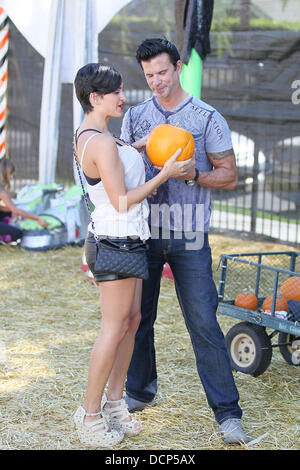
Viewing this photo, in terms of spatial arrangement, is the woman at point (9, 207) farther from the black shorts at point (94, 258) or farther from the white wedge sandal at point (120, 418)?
the black shorts at point (94, 258)

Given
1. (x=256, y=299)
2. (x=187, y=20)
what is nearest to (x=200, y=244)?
(x=256, y=299)

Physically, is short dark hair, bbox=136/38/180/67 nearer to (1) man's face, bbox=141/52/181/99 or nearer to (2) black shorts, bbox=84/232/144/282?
(1) man's face, bbox=141/52/181/99

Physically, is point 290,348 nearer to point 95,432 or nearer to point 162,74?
point 95,432

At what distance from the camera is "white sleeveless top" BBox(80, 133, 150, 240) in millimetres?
3477

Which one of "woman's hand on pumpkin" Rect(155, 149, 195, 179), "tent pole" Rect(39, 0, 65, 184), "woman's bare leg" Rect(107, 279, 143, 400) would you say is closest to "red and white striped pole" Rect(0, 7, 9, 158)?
"tent pole" Rect(39, 0, 65, 184)

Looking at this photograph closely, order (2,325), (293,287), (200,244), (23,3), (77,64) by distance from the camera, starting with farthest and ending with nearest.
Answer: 1. (23,3)
2. (77,64)
3. (2,325)
4. (293,287)
5. (200,244)

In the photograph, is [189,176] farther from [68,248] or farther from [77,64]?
[68,248]

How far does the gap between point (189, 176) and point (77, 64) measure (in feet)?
15.7

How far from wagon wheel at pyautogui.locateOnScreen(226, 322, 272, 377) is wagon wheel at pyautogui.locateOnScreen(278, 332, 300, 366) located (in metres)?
0.24

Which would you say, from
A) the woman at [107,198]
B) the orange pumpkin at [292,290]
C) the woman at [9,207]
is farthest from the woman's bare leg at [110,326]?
the woman at [9,207]

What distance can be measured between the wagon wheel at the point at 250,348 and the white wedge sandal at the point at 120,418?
1.18 metres

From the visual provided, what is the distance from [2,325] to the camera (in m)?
5.93

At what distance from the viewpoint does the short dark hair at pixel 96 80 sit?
3.41m

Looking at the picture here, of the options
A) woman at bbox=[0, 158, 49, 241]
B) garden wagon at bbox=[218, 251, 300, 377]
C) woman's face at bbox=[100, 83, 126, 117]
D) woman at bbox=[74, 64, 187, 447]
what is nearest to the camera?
woman at bbox=[74, 64, 187, 447]
